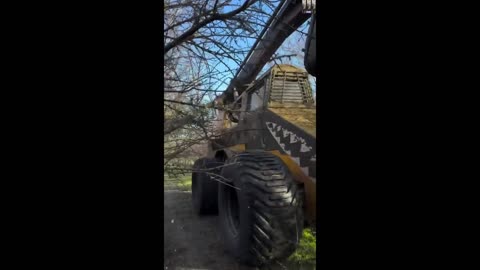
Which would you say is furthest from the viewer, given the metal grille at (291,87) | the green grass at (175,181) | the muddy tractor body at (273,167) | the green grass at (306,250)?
the metal grille at (291,87)

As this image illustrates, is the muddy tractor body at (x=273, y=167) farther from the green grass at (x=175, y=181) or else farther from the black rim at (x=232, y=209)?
the green grass at (x=175, y=181)

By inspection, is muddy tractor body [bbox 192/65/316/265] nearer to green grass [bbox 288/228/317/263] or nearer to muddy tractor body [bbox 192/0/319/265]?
muddy tractor body [bbox 192/0/319/265]

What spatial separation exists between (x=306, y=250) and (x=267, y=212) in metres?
0.95

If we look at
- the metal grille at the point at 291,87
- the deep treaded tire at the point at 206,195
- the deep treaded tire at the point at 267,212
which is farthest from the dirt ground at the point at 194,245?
the metal grille at the point at 291,87

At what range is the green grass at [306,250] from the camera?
2.95 metres

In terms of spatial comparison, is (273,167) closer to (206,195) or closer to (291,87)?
(291,87)

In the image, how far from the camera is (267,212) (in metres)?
2.46

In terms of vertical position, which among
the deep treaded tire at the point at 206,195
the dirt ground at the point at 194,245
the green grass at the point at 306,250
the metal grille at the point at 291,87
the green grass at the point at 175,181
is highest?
A: the metal grille at the point at 291,87

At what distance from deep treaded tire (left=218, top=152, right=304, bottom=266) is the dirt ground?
0.84 feet

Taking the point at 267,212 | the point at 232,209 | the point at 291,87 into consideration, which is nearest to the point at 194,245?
the point at 232,209

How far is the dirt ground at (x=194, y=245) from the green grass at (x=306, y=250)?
128 millimetres
